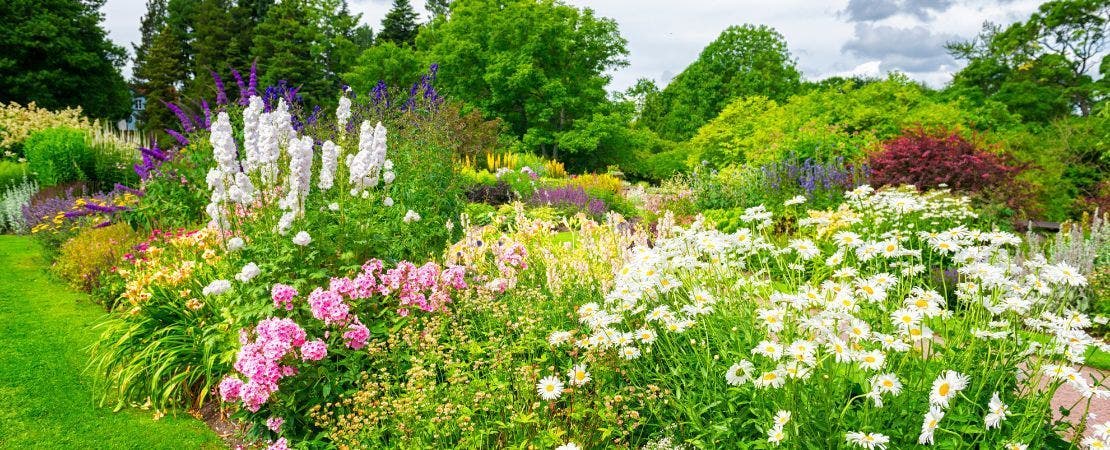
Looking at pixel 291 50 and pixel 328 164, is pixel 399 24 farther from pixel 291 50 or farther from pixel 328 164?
pixel 328 164

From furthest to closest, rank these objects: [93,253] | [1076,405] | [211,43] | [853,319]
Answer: [211,43] < [93,253] < [1076,405] < [853,319]

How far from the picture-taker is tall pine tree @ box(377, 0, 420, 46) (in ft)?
129

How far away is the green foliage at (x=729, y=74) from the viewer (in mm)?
30828

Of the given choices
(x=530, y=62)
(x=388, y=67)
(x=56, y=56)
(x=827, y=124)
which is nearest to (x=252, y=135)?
(x=827, y=124)

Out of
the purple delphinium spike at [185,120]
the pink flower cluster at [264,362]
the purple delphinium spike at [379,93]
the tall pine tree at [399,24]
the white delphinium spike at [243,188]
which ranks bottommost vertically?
the pink flower cluster at [264,362]

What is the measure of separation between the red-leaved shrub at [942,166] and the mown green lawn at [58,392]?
9.44m

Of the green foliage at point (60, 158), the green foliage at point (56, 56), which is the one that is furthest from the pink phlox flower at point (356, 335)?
the green foliage at point (56, 56)

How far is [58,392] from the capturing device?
15.1 feet

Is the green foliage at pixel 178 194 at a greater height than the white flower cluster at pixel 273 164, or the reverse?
the white flower cluster at pixel 273 164

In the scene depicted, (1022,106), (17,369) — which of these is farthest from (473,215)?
(1022,106)

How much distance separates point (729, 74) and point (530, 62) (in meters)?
11.9

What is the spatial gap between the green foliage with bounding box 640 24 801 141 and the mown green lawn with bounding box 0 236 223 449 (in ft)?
90.4

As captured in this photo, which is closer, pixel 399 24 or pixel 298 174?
pixel 298 174

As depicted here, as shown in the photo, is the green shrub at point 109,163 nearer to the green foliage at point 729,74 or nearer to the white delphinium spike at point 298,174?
the white delphinium spike at point 298,174
